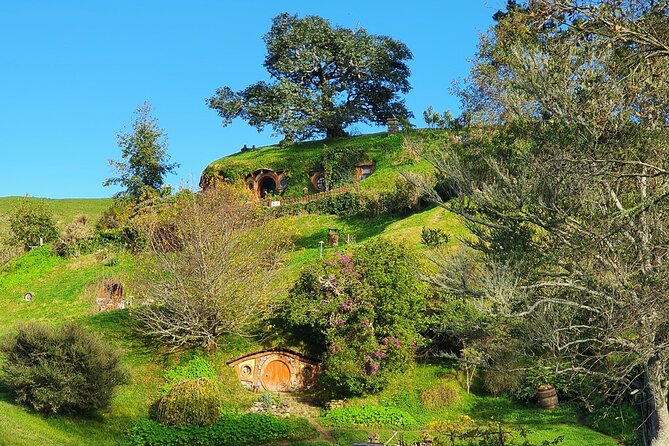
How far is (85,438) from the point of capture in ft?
59.5

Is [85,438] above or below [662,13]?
below

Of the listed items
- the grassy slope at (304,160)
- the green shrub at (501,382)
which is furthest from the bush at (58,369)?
the grassy slope at (304,160)

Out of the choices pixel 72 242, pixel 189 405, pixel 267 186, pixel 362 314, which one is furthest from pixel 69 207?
pixel 189 405

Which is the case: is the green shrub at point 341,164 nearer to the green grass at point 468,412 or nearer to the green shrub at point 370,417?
the green grass at point 468,412

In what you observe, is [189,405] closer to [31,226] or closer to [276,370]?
[276,370]

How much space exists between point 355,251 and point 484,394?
281 inches

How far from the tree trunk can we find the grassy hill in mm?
3791

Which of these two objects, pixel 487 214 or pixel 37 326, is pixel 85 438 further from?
pixel 487 214

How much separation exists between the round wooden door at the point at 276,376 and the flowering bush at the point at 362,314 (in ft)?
4.95

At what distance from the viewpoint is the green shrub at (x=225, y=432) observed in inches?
733

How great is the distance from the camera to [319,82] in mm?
62875

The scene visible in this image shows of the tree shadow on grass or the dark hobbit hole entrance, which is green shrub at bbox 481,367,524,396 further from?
the dark hobbit hole entrance

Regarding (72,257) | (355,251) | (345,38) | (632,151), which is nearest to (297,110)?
(345,38)

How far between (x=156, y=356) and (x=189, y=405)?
5273 millimetres
